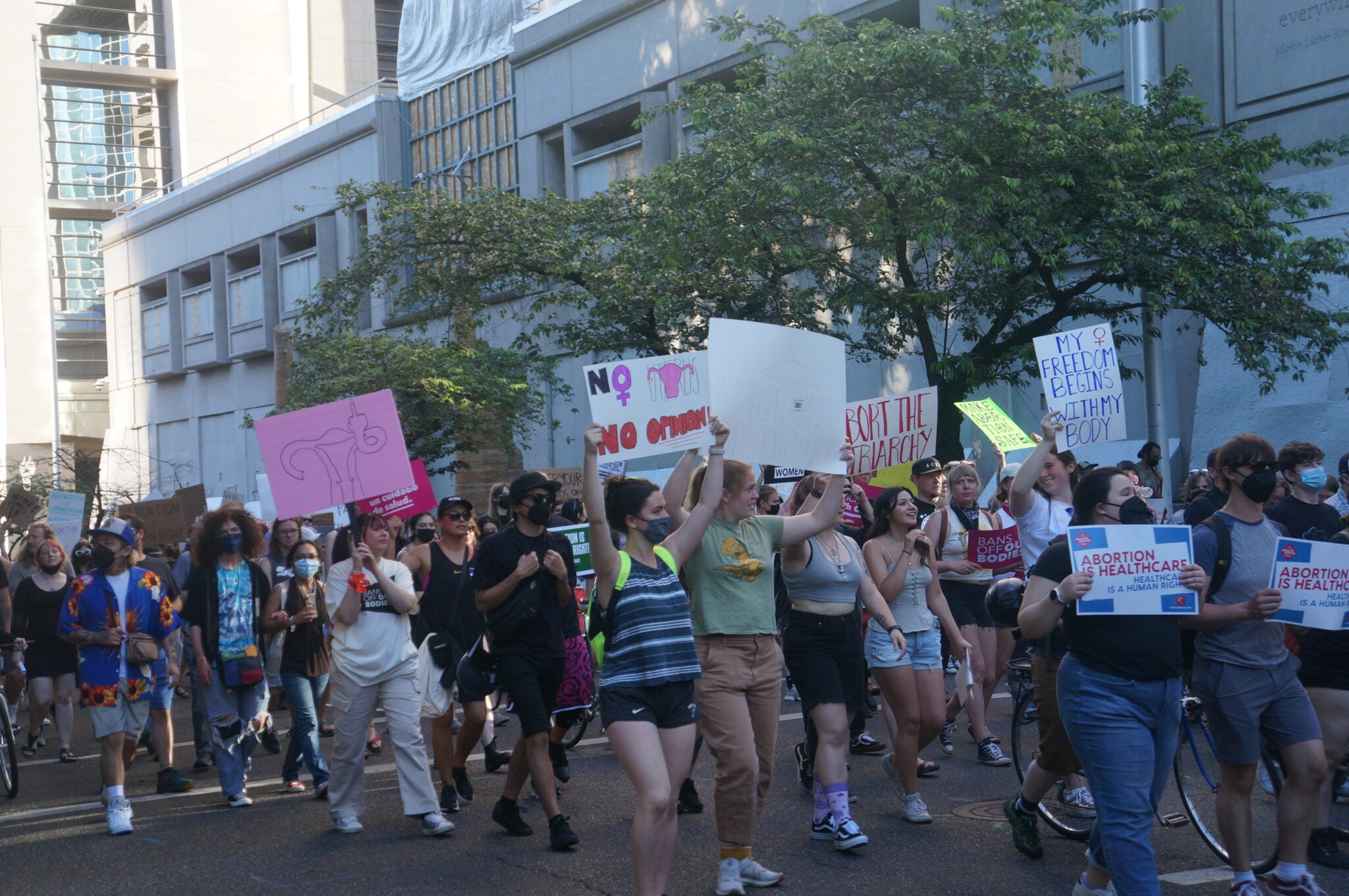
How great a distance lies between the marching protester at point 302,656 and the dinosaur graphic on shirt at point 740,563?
3483mm

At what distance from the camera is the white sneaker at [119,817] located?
7.95 m

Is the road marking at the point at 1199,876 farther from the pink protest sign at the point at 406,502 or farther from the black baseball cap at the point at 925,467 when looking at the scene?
the pink protest sign at the point at 406,502

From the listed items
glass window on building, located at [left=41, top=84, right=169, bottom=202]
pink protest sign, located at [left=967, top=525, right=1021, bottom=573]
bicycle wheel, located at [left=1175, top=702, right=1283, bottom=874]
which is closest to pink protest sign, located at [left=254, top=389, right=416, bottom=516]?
pink protest sign, located at [left=967, top=525, right=1021, bottom=573]

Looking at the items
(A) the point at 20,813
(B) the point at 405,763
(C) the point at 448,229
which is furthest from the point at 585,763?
(C) the point at 448,229

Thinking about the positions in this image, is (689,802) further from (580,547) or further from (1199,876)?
(580,547)

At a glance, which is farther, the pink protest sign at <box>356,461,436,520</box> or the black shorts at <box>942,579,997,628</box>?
the pink protest sign at <box>356,461,436,520</box>

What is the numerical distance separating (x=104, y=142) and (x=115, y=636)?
214 ft

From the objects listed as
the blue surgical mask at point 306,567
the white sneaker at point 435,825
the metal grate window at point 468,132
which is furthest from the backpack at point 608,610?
the metal grate window at point 468,132

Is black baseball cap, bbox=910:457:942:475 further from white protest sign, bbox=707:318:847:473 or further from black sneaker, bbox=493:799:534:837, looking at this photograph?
black sneaker, bbox=493:799:534:837

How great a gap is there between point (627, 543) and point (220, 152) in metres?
65.0

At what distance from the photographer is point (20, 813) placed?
29.1 ft

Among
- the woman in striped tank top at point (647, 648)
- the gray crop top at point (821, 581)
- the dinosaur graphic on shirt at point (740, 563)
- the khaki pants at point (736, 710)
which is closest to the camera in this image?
the woman in striped tank top at point (647, 648)

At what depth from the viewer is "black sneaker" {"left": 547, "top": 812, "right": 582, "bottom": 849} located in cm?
706

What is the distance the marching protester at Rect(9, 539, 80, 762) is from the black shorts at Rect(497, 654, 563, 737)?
5.41 m
